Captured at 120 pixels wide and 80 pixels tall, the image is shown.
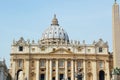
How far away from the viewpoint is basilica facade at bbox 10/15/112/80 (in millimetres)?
87062

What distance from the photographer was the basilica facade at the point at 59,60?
87062 millimetres

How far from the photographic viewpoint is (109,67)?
288ft

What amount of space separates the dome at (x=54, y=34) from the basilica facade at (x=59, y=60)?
16783 mm

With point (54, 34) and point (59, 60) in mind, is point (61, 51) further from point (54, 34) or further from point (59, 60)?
point (54, 34)

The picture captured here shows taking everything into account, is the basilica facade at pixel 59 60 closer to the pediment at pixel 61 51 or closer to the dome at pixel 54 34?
the pediment at pixel 61 51

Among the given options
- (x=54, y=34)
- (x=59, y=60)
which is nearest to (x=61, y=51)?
(x=59, y=60)

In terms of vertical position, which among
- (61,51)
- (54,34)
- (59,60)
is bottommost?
(59,60)

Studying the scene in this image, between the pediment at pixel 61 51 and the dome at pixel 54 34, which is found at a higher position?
the dome at pixel 54 34

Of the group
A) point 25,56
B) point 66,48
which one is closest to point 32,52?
point 25,56

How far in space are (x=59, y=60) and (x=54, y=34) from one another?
20652 millimetres

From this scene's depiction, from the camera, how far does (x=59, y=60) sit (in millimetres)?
87750

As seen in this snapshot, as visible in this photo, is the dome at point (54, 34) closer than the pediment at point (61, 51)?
No

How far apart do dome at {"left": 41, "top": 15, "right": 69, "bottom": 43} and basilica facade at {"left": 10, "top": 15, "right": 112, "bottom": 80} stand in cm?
1678

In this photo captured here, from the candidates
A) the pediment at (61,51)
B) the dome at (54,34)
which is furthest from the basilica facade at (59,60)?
the dome at (54,34)
